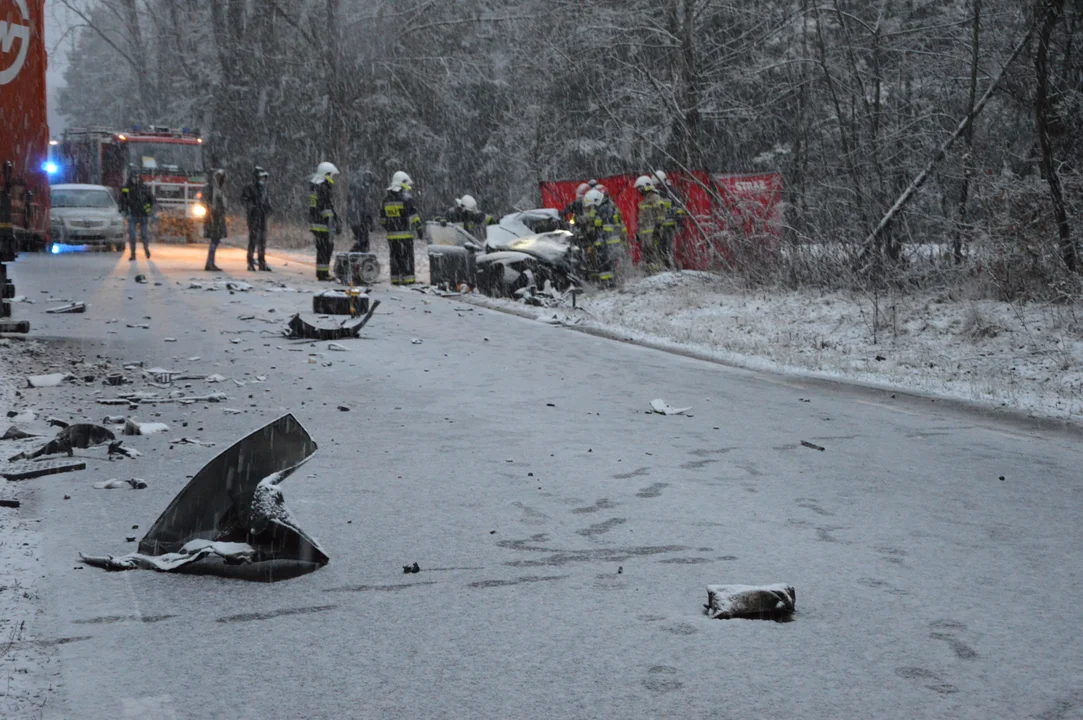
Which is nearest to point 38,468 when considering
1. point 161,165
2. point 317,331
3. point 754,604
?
point 754,604

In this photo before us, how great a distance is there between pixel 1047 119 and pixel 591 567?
37.6 ft

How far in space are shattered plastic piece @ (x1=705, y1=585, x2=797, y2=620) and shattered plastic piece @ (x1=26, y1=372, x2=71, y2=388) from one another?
22.7 feet

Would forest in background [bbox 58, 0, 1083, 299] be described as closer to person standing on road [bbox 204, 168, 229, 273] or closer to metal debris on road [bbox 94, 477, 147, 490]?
person standing on road [bbox 204, 168, 229, 273]

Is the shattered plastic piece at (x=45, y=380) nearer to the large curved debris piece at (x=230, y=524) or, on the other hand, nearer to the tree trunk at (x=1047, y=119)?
the large curved debris piece at (x=230, y=524)

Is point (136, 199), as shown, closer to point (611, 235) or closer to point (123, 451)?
point (611, 235)

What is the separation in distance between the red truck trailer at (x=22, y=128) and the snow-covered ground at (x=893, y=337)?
22.6 feet

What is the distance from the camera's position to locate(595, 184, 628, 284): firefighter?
19.0m

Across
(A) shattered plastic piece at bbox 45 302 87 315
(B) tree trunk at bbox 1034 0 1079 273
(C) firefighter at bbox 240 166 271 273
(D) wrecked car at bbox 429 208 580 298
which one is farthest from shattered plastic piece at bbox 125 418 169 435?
(C) firefighter at bbox 240 166 271 273

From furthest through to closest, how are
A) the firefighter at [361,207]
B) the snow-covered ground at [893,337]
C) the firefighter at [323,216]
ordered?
the firefighter at [361,207], the firefighter at [323,216], the snow-covered ground at [893,337]

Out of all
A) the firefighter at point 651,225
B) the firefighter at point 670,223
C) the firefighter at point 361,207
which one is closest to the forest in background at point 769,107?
the firefighter at point 361,207

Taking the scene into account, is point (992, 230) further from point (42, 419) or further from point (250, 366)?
point (42, 419)

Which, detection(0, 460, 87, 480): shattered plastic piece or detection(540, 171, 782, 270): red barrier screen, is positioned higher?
detection(540, 171, 782, 270): red barrier screen

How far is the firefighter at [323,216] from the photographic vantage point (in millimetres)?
21688

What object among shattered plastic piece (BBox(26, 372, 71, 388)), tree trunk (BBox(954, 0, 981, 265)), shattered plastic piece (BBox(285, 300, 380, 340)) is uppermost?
tree trunk (BBox(954, 0, 981, 265))
